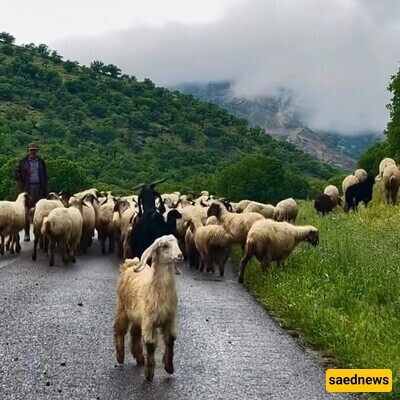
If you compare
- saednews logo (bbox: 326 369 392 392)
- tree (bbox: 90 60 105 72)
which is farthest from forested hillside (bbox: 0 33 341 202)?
saednews logo (bbox: 326 369 392 392)

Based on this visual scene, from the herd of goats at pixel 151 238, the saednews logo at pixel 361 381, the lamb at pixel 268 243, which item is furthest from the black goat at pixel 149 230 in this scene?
the saednews logo at pixel 361 381

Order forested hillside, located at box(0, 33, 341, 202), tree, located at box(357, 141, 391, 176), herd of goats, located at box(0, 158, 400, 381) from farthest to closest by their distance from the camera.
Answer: forested hillside, located at box(0, 33, 341, 202) → tree, located at box(357, 141, 391, 176) → herd of goats, located at box(0, 158, 400, 381)

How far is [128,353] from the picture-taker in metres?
8.52

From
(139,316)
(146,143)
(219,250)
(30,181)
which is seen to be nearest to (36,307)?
(139,316)

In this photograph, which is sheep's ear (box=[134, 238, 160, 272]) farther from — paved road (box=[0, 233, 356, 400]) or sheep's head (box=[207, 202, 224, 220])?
sheep's head (box=[207, 202, 224, 220])

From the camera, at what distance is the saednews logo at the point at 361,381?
710cm

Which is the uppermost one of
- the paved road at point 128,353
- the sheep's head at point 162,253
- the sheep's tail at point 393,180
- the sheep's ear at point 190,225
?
the sheep's tail at point 393,180

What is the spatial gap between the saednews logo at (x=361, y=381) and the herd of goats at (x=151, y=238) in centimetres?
162

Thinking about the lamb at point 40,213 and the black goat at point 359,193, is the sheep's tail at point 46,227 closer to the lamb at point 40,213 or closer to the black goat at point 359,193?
the lamb at point 40,213

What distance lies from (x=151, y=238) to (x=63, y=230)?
4.12 metres

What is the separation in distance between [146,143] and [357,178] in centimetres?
5842

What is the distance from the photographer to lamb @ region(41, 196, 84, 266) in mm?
15906

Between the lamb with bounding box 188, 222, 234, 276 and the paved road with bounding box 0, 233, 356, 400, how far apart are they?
2740 millimetres

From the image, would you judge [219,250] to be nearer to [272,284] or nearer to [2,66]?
[272,284]
